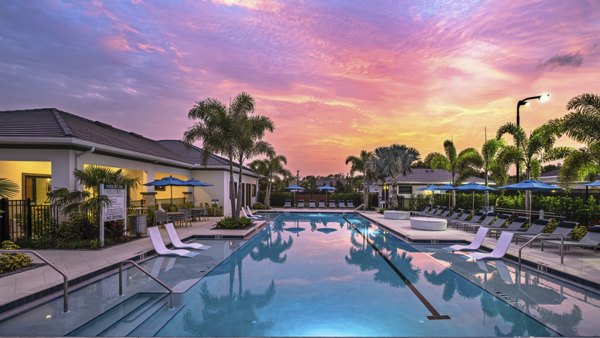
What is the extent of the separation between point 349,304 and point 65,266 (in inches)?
261

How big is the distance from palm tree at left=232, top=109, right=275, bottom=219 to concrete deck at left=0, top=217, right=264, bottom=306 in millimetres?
5154

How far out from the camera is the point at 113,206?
10.8 m

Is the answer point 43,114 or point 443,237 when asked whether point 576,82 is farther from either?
point 43,114

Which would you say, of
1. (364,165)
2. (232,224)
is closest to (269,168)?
(364,165)

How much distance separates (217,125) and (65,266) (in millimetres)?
8406

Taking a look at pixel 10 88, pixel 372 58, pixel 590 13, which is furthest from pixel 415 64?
pixel 10 88

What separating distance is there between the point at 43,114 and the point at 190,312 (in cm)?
1259

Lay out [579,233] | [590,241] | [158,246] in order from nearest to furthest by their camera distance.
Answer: [590,241] → [158,246] → [579,233]

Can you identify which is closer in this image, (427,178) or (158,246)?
(158,246)

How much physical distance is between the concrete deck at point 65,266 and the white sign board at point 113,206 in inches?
36.4

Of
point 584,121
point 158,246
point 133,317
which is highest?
point 584,121

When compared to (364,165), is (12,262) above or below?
below

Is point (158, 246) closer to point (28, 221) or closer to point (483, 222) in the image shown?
point (28, 221)

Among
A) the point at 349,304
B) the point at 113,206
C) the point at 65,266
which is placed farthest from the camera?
the point at 113,206
